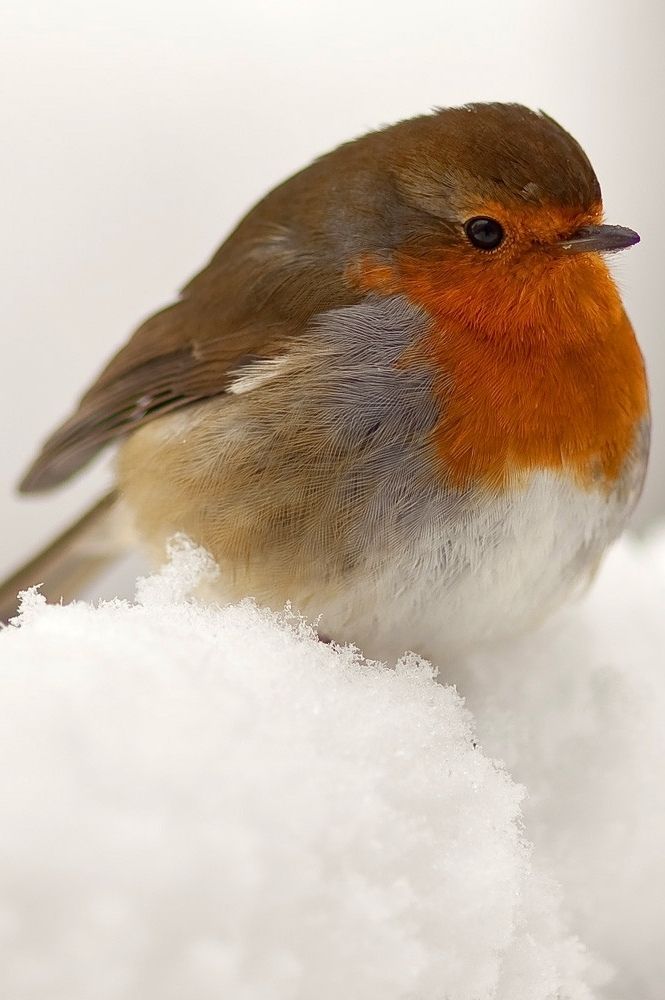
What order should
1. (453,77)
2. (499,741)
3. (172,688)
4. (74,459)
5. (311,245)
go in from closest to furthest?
(172,688) → (499,741) → (311,245) → (74,459) → (453,77)

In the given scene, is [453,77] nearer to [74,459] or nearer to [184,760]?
[74,459]

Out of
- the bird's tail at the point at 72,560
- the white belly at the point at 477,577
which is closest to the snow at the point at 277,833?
the white belly at the point at 477,577

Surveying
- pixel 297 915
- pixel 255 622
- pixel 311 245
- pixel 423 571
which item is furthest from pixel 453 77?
pixel 297 915

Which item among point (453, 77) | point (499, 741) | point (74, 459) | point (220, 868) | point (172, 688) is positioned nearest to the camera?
point (220, 868)

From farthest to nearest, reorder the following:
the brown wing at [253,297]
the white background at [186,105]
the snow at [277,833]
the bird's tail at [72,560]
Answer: the white background at [186,105]
the bird's tail at [72,560]
the brown wing at [253,297]
the snow at [277,833]

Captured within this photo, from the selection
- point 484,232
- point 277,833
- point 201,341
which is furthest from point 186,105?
point 277,833

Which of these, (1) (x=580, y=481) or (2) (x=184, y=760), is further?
(1) (x=580, y=481)

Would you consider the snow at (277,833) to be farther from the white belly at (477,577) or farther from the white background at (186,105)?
the white background at (186,105)
